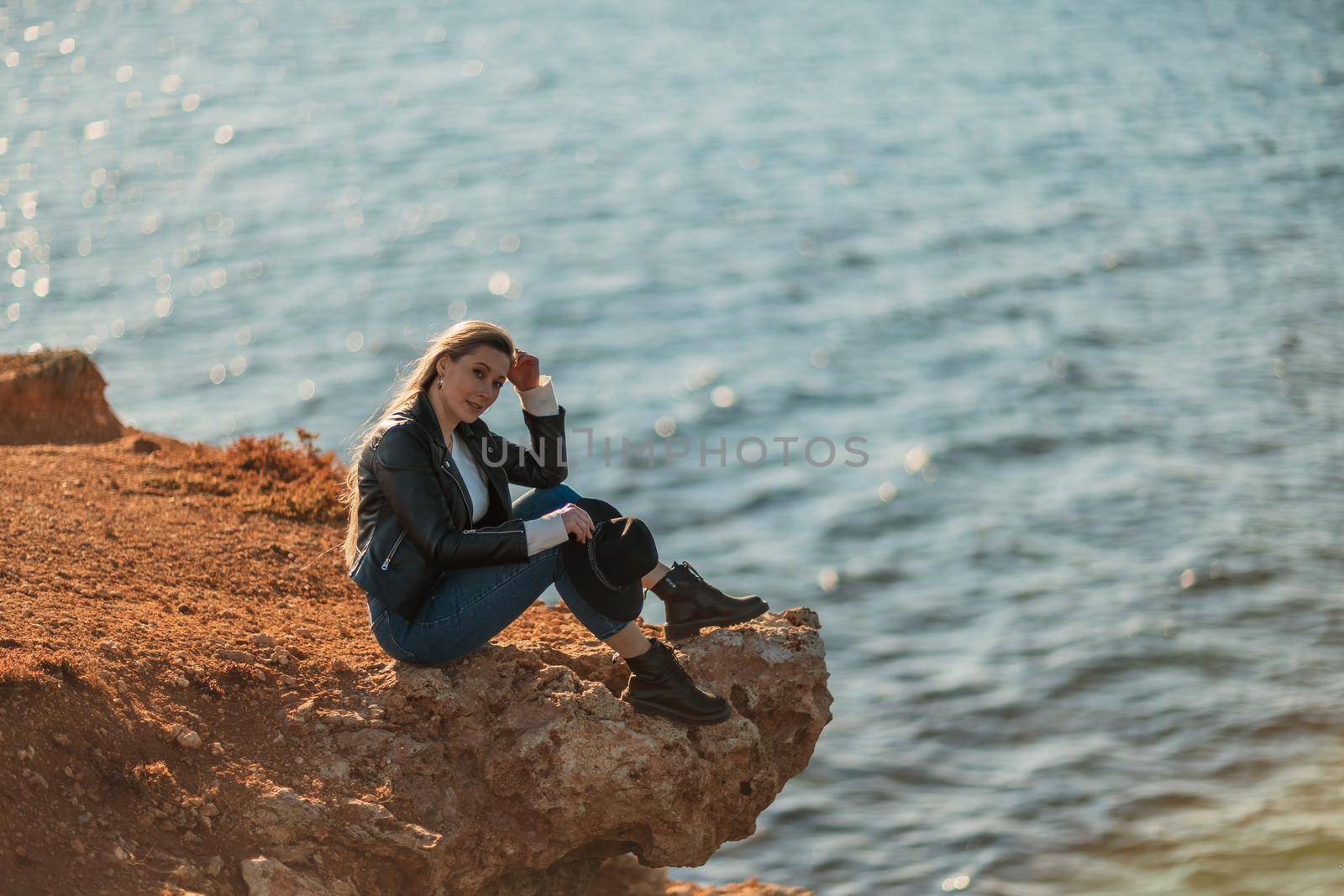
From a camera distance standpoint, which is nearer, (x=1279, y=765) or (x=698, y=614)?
(x=698, y=614)

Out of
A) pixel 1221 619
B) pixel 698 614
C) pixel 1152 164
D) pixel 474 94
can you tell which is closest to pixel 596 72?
pixel 474 94

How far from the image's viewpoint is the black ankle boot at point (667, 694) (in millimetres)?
6738

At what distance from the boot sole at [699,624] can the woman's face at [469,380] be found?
1.61 meters

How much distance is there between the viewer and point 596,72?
39.6 m

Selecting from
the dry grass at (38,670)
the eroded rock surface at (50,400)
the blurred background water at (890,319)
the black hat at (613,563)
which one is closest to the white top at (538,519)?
the black hat at (613,563)

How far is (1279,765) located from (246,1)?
4820 centimetres

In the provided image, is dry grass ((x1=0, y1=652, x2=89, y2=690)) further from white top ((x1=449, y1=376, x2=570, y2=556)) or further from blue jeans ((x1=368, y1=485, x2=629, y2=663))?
white top ((x1=449, y1=376, x2=570, y2=556))

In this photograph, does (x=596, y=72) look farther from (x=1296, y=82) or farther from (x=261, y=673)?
(x=261, y=673)

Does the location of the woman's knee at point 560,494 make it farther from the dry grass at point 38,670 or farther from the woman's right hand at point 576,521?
the dry grass at point 38,670

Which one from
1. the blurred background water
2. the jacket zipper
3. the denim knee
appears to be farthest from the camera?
the blurred background water

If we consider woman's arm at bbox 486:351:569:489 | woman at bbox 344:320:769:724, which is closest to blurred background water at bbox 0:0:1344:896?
woman at bbox 344:320:769:724

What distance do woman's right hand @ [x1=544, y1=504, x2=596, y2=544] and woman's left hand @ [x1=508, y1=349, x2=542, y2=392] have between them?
3.70ft

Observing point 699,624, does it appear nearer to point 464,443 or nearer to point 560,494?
point 560,494

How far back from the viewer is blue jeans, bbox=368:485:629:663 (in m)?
6.52
